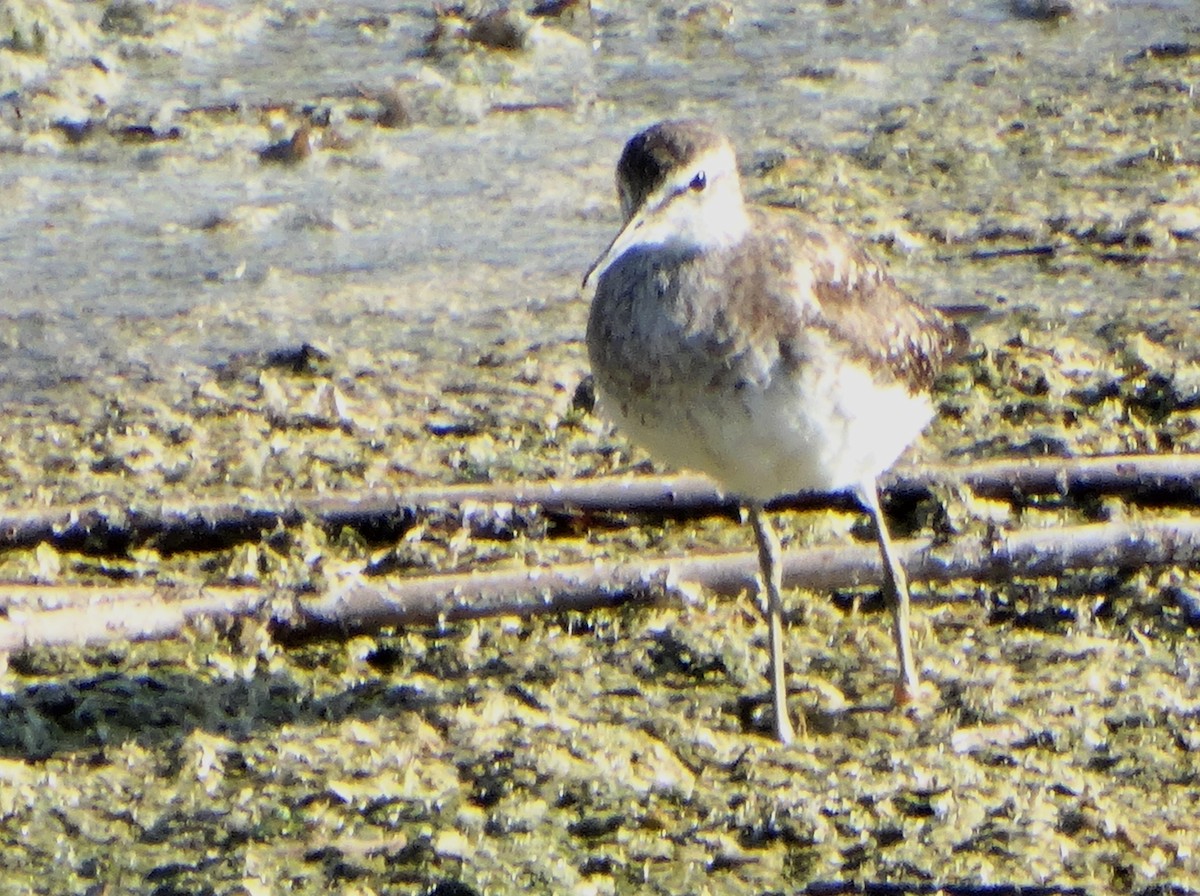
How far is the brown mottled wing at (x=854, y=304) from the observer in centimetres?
519

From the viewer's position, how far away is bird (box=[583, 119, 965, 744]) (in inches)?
198

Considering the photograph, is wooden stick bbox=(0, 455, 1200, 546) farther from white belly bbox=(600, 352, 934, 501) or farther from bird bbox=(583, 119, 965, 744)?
white belly bbox=(600, 352, 934, 501)

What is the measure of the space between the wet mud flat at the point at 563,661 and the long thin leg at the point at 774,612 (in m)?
0.08

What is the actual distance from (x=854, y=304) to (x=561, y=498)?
1261 millimetres

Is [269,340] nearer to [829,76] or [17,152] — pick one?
[17,152]

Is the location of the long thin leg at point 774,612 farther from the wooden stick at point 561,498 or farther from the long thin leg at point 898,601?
the wooden stick at point 561,498

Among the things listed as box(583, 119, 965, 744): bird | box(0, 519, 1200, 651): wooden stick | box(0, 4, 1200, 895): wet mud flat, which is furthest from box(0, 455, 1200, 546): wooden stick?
box(583, 119, 965, 744): bird

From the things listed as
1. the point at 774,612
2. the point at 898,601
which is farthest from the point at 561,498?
the point at 898,601

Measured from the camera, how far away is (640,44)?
11.2m

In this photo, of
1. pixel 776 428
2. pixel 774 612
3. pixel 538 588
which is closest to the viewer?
pixel 776 428

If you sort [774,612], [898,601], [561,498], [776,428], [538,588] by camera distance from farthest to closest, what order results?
1. [561,498]
2. [538,588]
3. [898,601]
4. [774,612]
5. [776,428]

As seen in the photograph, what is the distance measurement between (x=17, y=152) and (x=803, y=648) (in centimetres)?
576

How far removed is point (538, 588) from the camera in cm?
565

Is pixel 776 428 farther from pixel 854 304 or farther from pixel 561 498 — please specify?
pixel 561 498
